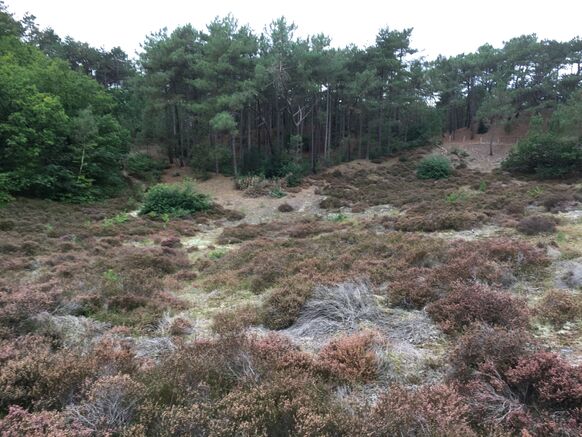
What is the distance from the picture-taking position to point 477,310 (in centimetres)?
509

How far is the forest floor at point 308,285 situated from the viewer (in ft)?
15.8

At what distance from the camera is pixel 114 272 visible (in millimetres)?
9094

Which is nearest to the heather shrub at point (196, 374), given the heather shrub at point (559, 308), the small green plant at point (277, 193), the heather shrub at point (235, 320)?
the heather shrub at point (235, 320)

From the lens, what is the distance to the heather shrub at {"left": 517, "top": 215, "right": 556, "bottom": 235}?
34.3 feet

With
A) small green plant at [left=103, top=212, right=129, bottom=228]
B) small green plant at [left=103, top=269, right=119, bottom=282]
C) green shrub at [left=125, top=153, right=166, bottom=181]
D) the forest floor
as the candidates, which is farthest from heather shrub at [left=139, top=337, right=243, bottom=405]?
green shrub at [left=125, top=153, right=166, bottom=181]

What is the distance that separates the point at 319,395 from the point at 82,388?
221cm

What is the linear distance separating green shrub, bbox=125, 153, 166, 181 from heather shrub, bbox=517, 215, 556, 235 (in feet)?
84.5

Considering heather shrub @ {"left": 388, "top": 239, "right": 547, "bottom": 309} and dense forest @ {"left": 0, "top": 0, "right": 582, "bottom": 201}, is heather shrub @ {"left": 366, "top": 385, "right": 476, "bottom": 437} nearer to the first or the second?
heather shrub @ {"left": 388, "top": 239, "right": 547, "bottom": 309}

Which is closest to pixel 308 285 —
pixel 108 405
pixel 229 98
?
pixel 108 405

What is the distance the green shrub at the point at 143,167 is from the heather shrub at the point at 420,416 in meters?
28.9

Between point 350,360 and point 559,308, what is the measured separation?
11.4 feet

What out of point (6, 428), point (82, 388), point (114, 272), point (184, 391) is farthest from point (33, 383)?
point (114, 272)

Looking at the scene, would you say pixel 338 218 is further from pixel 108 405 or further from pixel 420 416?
pixel 108 405

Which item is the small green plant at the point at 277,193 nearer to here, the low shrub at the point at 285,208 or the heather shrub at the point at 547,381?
the low shrub at the point at 285,208
